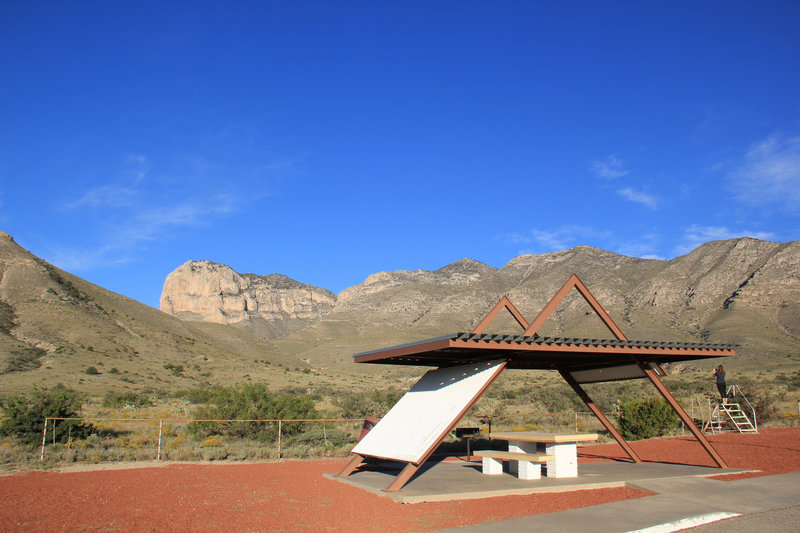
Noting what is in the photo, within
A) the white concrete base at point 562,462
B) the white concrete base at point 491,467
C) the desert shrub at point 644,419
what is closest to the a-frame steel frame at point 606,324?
the white concrete base at point 562,462

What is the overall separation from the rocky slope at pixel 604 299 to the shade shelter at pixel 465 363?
146 feet

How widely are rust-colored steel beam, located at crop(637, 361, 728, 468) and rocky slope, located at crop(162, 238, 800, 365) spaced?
A: 43338mm

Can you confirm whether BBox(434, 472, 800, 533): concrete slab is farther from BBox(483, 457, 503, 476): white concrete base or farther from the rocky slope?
the rocky slope

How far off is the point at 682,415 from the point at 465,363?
15.2 feet

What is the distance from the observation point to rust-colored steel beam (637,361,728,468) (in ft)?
41.1

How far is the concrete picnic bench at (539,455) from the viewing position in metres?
12.4

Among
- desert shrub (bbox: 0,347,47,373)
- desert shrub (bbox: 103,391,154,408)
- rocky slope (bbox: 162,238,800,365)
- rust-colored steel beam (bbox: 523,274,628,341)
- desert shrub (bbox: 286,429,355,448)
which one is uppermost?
rocky slope (bbox: 162,238,800,365)

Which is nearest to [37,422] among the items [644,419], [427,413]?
[427,413]

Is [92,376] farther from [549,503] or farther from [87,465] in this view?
[549,503]

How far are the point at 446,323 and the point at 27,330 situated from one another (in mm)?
50431

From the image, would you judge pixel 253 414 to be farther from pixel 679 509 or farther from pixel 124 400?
pixel 679 509

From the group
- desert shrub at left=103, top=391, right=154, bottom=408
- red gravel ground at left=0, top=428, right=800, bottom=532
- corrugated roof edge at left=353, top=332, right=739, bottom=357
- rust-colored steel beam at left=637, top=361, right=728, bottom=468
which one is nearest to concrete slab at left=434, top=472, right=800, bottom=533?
red gravel ground at left=0, top=428, right=800, bottom=532

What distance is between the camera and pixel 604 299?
73.4 metres

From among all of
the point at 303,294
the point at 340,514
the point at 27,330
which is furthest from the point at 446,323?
the point at 303,294
